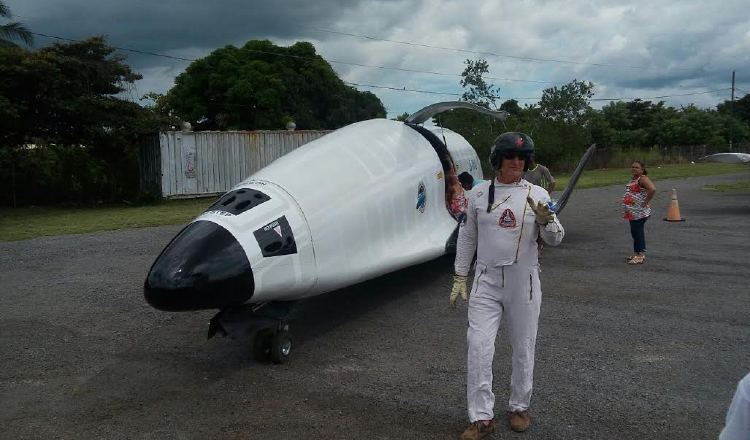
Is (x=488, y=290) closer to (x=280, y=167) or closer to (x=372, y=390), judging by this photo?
(x=372, y=390)

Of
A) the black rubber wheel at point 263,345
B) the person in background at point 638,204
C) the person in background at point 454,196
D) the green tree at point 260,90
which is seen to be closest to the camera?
the black rubber wheel at point 263,345

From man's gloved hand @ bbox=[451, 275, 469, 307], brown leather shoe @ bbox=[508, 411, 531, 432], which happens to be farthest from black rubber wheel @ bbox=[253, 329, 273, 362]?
brown leather shoe @ bbox=[508, 411, 531, 432]

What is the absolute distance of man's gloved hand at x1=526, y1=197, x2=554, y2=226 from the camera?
425 centimetres

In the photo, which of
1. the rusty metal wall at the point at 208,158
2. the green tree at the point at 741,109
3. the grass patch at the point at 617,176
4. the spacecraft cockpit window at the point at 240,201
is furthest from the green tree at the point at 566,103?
the green tree at the point at 741,109

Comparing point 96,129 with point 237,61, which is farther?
point 237,61

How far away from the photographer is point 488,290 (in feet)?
14.7

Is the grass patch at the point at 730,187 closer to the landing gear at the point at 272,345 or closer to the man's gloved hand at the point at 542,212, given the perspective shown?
the landing gear at the point at 272,345

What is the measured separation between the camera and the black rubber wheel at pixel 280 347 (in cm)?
585

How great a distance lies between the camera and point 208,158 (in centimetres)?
2327

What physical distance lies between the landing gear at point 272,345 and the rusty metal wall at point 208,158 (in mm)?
17752

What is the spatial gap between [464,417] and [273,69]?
38403 millimetres

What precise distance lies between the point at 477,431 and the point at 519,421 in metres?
0.35

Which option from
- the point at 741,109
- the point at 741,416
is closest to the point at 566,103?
the point at 741,416

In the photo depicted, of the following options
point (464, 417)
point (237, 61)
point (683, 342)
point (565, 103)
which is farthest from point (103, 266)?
point (565, 103)
